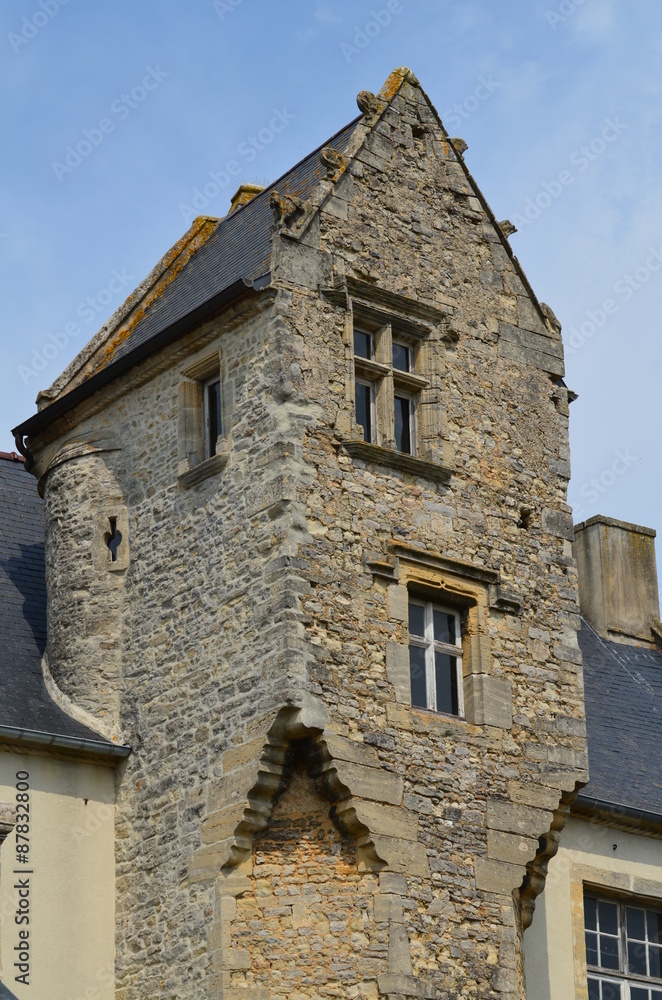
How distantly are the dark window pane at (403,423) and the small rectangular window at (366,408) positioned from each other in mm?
282

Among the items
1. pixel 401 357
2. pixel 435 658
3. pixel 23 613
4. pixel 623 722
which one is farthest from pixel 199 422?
pixel 623 722

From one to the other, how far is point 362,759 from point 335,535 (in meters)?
1.82

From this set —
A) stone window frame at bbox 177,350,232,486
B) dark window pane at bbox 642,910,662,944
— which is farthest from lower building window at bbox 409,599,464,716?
dark window pane at bbox 642,910,662,944

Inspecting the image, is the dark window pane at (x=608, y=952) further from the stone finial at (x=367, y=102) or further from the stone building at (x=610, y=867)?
the stone finial at (x=367, y=102)

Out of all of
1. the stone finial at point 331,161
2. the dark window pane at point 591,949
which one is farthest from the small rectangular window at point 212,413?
the dark window pane at point 591,949

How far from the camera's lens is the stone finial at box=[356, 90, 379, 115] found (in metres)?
17.7

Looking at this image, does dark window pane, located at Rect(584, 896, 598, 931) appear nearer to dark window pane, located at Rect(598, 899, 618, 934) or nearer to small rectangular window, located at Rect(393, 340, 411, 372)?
dark window pane, located at Rect(598, 899, 618, 934)

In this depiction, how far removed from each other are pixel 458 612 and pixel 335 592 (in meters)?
1.50

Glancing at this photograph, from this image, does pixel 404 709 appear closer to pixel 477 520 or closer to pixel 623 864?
pixel 477 520

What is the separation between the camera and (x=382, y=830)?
1541cm

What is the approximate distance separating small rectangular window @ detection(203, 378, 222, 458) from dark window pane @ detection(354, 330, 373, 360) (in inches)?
48.5

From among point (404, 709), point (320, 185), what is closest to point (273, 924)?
point (404, 709)

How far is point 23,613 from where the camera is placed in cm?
1847

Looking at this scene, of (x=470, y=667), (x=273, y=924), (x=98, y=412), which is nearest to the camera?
(x=273, y=924)
